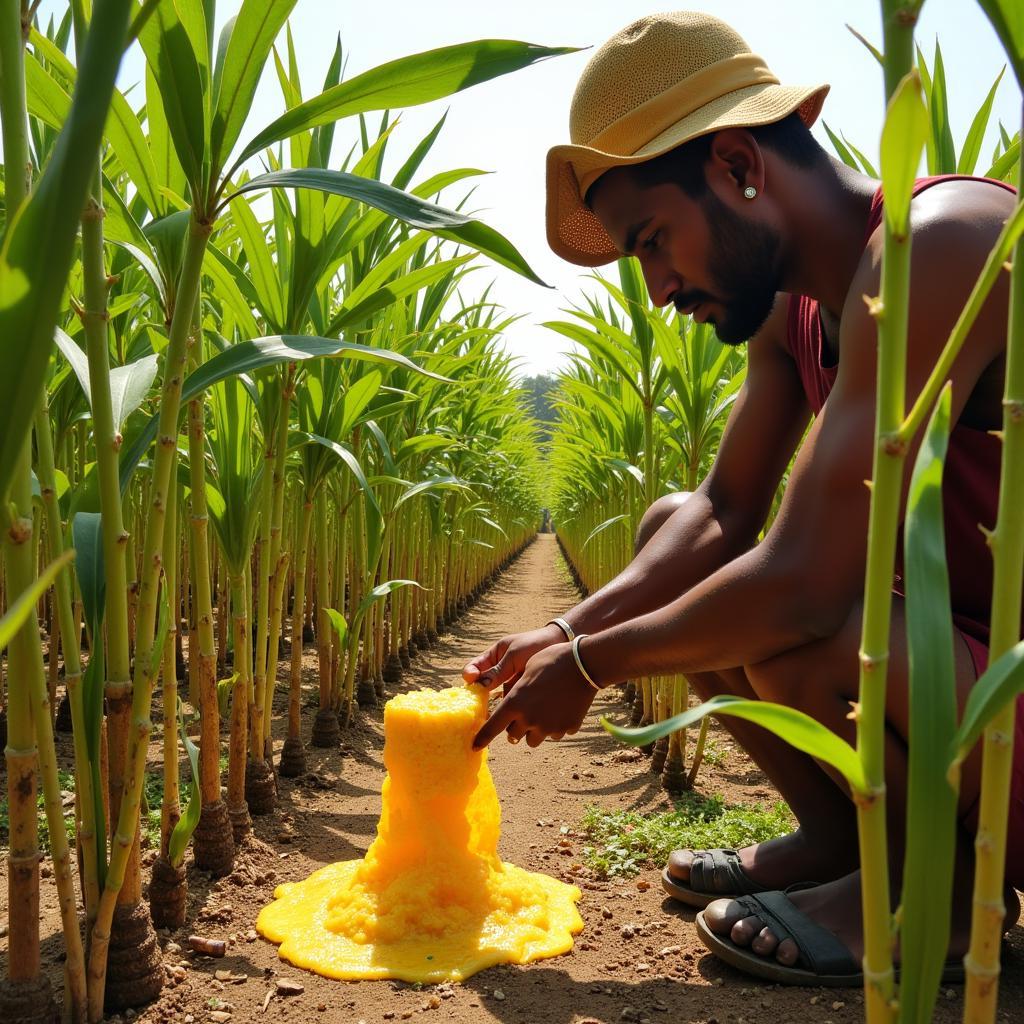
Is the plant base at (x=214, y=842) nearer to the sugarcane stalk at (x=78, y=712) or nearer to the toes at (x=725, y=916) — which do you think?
the sugarcane stalk at (x=78, y=712)

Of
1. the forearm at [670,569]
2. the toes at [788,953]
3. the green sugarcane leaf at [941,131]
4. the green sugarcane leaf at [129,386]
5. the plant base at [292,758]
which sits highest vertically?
the green sugarcane leaf at [941,131]

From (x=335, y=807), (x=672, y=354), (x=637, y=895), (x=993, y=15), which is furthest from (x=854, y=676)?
Answer: (x=335, y=807)

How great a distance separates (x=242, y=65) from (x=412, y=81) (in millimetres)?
174

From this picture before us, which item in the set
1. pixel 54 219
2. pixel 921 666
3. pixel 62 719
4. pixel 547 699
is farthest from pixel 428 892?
pixel 62 719

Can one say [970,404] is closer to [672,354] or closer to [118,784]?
[672,354]

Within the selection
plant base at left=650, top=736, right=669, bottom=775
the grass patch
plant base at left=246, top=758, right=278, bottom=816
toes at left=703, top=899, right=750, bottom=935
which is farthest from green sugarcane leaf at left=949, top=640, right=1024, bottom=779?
plant base at left=650, top=736, right=669, bottom=775

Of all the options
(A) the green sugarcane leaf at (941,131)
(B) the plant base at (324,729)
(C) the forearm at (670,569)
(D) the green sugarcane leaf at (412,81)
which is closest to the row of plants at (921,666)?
(D) the green sugarcane leaf at (412,81)

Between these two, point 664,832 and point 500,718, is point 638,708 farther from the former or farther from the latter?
point 500,718

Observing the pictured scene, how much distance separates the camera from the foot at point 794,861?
1319mm

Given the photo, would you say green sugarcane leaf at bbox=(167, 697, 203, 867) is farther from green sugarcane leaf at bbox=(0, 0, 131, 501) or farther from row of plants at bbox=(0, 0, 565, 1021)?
green sugarcane leaf at bbox=(0, 0, 131, 501)

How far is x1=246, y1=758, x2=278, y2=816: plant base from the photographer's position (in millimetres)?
1729

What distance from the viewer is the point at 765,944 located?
1.14m

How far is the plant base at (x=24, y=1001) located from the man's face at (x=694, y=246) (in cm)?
102

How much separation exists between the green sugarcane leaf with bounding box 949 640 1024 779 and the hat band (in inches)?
35.9
